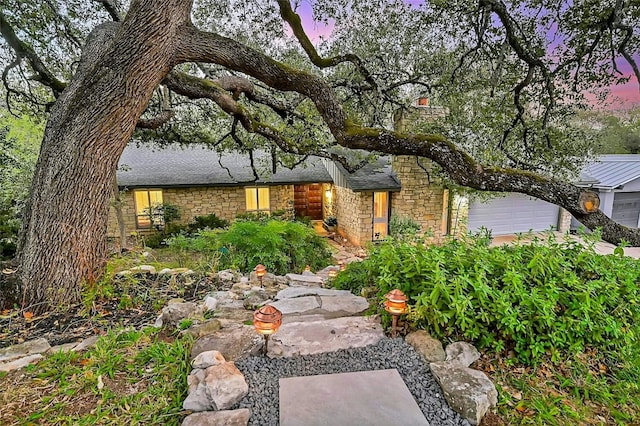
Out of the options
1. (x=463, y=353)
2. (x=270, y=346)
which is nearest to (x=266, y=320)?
(x=270, y=346)

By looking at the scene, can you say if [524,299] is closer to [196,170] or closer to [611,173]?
[196,170]

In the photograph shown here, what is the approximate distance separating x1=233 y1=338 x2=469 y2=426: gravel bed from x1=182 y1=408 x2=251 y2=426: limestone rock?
47 millimetres

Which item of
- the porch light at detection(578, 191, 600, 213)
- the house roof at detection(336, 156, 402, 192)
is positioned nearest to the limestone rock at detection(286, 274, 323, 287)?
the porch light at detection(578, 191, 600, 213)

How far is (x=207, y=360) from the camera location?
6.44 ft

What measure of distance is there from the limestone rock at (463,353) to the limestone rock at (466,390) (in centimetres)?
12

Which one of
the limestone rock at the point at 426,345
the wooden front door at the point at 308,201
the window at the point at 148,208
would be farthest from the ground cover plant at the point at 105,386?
the wooden front door at the point at 308,201

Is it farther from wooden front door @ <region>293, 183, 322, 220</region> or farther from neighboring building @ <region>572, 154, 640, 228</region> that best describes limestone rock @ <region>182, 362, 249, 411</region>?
neighboring building @ <region>572, 154, 640, 228</region>

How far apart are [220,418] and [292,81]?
3.19m

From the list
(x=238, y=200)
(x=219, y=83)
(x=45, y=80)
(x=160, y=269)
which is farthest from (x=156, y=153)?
(x=160, y=269)

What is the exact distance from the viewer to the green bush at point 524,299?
2.12 m

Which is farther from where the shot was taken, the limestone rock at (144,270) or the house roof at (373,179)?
the house roof at (373,179)

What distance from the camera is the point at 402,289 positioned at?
245 centimetres

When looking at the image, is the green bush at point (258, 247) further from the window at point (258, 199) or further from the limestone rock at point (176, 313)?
the window at point (258, 199)

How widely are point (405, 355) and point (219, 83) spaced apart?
4.24 metres
